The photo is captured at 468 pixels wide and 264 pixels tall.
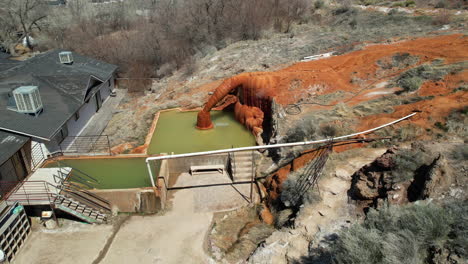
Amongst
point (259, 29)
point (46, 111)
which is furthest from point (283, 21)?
point (46, 111)

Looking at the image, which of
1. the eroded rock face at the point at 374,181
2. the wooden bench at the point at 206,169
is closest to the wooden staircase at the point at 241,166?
the wooden bench at the point at 206,169

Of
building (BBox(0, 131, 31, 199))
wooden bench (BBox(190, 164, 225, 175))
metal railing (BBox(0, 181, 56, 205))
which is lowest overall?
wooden bench (BBox(190, 164, 225, 175))

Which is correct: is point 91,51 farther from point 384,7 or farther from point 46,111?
point 384,7

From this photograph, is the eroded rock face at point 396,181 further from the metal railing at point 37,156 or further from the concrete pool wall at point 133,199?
the metal railing at point 37,156

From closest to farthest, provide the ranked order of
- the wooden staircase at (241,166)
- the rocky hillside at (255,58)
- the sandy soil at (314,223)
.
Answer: the sandy soil at (314,223), the wooden staircase at (241,166), the rocky hillside at (255,58)

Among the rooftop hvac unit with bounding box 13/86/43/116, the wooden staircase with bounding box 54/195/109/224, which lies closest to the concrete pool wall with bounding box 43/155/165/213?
the wooden staircase with bounding box 54/195/109/224

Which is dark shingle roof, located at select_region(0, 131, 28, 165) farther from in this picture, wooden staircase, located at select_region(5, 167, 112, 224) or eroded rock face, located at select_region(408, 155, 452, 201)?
eroded rock face, located at select_region(408, 155, 452, 201)

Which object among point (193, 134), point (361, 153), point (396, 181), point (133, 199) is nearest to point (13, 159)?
point (133, 199)
